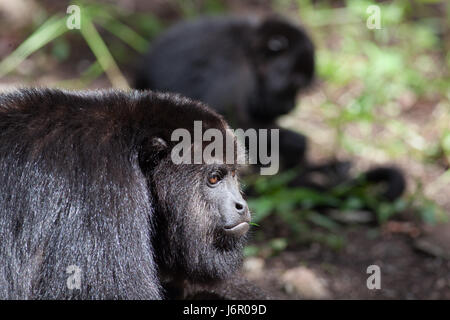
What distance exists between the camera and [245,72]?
28.4 feet

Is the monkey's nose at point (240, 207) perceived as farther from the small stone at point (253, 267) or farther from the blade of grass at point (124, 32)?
the blade of grass at point (124, 32)

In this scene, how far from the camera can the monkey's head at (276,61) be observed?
887cm

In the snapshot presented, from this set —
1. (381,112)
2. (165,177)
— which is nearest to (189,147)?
(165,177)

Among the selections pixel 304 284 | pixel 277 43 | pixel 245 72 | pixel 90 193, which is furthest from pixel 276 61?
pixel 90 193

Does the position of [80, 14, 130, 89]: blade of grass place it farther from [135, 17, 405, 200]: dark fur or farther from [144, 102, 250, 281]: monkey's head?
[144, 102, 250, 281]: monkey's head

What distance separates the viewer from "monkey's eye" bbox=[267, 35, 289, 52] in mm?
8868

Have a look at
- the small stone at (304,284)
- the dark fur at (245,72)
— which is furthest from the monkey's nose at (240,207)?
the dark fur at (245,72)

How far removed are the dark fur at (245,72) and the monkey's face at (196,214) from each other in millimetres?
3819

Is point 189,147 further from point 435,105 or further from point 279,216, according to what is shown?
point 435,105

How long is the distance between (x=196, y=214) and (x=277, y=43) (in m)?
5.28

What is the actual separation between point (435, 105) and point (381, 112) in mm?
841

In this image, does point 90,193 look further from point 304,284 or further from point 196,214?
point 304,284

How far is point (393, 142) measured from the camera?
29.2 ft

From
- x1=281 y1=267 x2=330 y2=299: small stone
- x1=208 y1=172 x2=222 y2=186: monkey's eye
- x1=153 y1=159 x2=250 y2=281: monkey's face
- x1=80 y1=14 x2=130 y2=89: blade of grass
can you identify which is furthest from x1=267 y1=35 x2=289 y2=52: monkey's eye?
x1=208 y1=172 x2=222 y2=186: monkey's eye
